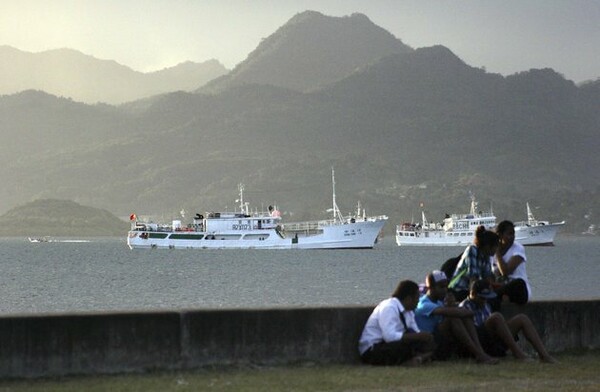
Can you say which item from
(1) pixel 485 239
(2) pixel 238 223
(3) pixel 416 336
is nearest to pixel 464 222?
(2) pixel 238 223

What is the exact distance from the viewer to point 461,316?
12.0 meters

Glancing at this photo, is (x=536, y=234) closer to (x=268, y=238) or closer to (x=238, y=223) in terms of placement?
(x=268, y=238)

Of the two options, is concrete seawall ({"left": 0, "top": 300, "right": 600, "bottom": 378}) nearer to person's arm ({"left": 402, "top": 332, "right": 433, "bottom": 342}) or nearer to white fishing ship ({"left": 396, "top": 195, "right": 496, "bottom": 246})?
person's arm ({"left": 402, "top": 332, "right": 433, "bottom": 342})

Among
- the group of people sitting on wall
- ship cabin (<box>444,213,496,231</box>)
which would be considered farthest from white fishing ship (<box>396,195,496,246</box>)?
the group of people sitting on wall

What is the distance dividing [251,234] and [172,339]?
389 feet

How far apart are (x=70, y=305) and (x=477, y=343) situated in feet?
127

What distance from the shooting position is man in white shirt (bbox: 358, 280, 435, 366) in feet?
38.2

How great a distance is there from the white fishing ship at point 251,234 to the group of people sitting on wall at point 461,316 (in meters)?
116

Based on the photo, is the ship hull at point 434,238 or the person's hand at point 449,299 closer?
the person's hand at point 449,299

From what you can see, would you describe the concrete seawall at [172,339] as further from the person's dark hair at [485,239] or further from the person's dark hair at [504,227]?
the person's dark hair at [504,227]

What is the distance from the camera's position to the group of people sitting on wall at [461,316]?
11.7 meters

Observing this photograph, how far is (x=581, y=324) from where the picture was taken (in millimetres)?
13062

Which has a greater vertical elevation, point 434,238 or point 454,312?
point 434,238

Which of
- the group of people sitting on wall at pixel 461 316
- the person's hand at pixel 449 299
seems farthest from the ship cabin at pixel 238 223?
the person's hand at pixel 449 299
